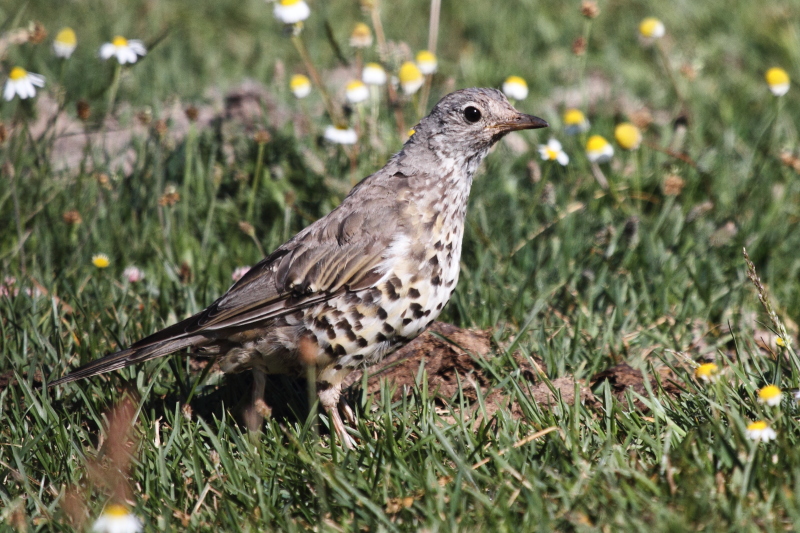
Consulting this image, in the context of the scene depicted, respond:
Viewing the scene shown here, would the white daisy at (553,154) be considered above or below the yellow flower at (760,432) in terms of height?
above

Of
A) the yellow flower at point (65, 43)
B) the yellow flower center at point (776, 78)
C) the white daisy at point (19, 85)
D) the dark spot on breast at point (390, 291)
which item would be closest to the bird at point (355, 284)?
the dark spot on breast at point (390, 291)

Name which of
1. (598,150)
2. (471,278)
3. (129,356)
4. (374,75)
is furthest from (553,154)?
(129,356)

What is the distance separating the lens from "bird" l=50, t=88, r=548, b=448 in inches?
166

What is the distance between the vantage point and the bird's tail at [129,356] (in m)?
4.18

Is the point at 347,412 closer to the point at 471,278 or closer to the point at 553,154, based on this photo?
the point at 471,278

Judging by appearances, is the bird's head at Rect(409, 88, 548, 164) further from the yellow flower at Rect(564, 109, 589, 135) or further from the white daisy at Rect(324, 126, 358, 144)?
the yellow flower at Rect(564, 109, 589, 135)

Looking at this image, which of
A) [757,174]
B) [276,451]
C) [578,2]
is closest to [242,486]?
[276,451]

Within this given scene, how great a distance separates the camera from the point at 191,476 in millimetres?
3900

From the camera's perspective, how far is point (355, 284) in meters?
4.29

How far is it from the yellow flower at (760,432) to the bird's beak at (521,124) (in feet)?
6.24

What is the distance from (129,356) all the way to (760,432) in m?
2.75

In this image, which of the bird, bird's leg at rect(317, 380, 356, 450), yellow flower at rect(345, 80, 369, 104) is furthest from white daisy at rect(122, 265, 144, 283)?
yellow flower at rect(345, 80, 369, 104)

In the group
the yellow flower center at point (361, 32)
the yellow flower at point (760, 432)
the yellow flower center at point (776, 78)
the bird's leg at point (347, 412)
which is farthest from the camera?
the yellow flower center at point (361, 32)

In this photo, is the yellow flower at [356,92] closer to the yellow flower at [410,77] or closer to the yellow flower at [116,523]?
the yellow flower at [410,77]
